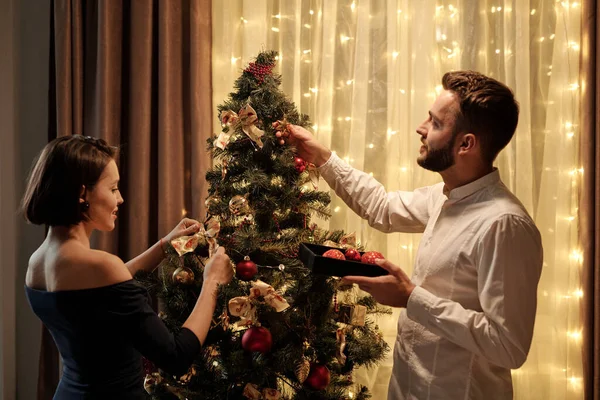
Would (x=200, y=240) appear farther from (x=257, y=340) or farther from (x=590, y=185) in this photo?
(x=590, y=185)

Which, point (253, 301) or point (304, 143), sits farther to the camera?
point (304, 143)

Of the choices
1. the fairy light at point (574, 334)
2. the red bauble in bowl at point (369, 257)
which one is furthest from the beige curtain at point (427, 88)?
the red bauble in bowl at point (369, 257)

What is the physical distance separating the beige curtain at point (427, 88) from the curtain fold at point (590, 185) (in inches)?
2.2

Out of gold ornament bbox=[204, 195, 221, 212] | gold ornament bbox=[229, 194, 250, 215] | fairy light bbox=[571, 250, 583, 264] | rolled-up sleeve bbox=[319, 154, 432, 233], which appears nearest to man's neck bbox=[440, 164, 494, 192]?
rolled-up sleeve bbox=[319, 154, 432, 233]

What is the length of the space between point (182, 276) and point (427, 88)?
1438 mm

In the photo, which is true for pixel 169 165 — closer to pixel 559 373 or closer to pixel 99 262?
pixel 99 262

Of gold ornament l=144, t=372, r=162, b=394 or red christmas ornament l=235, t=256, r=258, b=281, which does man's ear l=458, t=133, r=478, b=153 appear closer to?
red christmas ornament l=235, t=256, r=258, b=281

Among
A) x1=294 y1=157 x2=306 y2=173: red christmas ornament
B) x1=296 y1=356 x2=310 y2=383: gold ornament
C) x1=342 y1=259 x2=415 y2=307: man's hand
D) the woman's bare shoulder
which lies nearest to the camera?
the woman's bare shoulder

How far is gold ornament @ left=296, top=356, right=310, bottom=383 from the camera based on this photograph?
1.78 metres

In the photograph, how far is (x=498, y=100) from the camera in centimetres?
171

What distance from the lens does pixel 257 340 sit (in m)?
1.72

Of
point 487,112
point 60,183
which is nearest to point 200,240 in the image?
point 60,183

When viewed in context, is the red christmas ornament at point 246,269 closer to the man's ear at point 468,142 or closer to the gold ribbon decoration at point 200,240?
the gold ribbon decoration at point 200,240

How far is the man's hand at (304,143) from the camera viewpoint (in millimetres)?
1910
